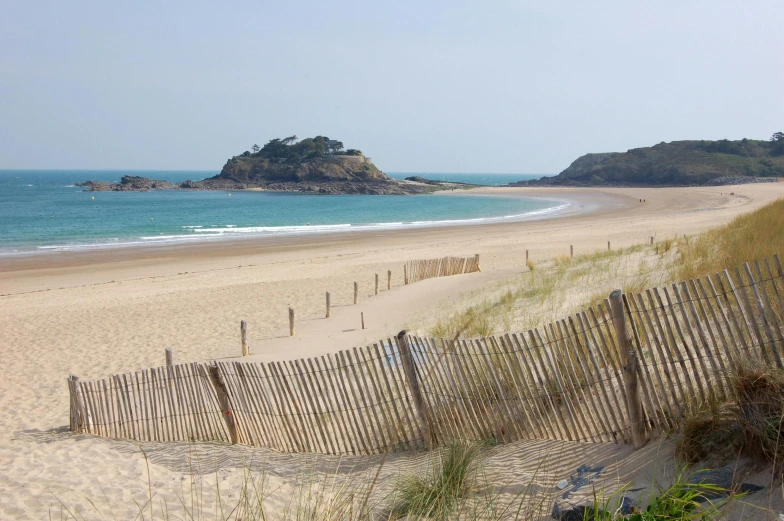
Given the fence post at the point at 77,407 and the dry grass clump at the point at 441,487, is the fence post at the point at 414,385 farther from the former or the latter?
the fence post at the point at 77,407

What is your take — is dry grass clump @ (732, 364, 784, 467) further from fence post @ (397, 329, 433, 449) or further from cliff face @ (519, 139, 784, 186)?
cliff face @ (519, 139, 784, 186)

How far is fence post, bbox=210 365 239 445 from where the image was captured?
6.78m

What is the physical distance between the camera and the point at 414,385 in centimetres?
557

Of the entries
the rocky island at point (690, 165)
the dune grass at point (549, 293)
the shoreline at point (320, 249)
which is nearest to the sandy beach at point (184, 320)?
the shoreline at point (320, 249)

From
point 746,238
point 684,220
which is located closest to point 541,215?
point 684,220

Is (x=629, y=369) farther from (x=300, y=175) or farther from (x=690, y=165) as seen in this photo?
(x=690, y=165)

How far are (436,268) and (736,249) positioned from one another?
11.4 metres

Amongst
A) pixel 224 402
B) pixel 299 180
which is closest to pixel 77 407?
pixel 224 402

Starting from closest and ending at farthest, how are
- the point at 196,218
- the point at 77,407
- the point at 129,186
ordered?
the point at 77,407 < the point at 196,218 < the point at 129,186

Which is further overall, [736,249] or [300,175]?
[300,175]

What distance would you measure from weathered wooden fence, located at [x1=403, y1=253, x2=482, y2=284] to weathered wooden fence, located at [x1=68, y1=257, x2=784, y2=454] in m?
12.3

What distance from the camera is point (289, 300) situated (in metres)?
17.8

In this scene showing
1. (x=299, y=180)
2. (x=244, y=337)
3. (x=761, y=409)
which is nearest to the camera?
(x=761, y=409)

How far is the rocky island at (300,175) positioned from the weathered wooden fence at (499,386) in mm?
95647
